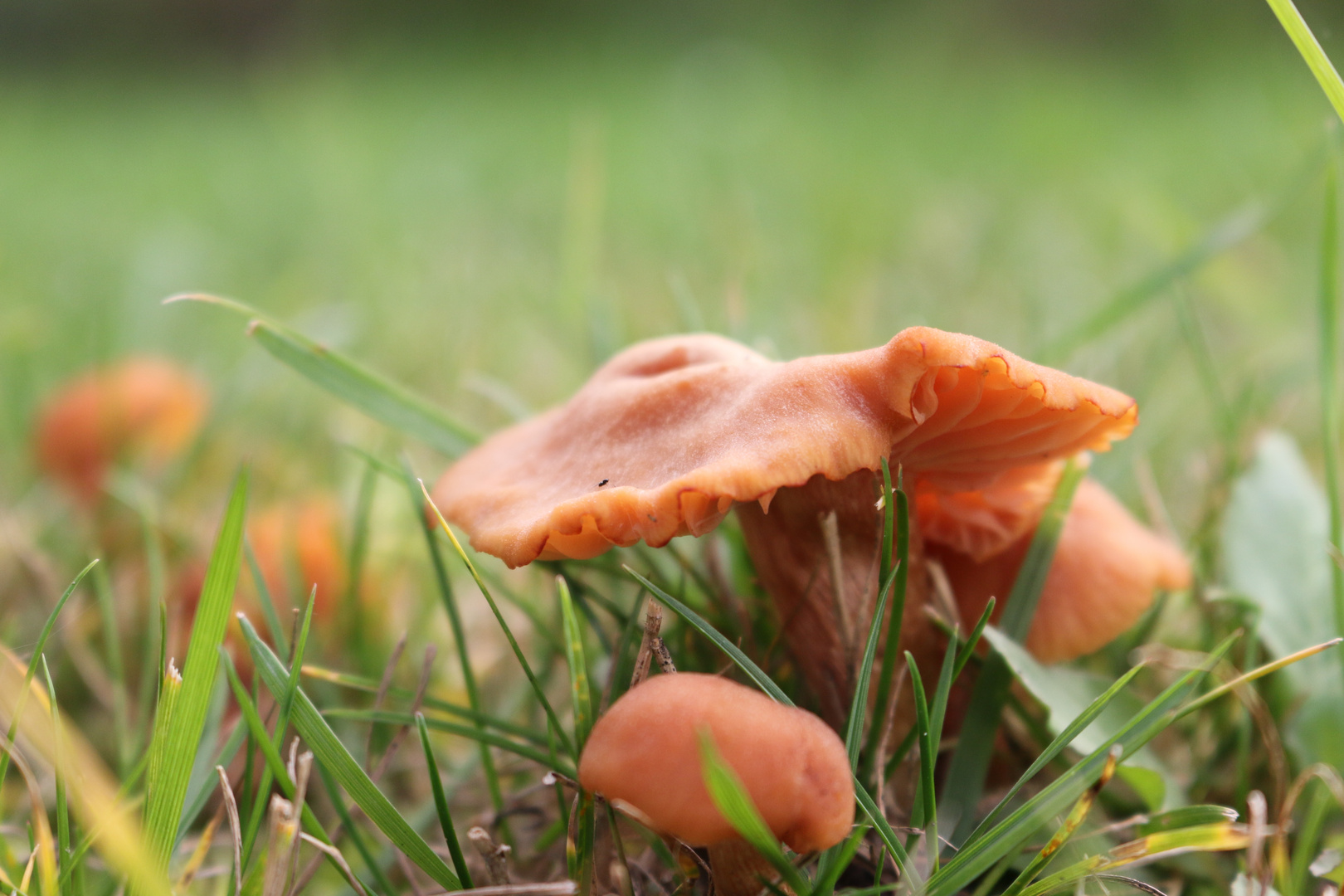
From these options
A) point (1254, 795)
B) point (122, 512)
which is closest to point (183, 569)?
point (122, 512)

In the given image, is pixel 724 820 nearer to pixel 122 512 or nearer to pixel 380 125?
pixel 122 512

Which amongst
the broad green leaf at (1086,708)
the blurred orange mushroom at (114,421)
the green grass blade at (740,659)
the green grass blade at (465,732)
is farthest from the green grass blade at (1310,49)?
the blurred orange mushroom at (114,421)

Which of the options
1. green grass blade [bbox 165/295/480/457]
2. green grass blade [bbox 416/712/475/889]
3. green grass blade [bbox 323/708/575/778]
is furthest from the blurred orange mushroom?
green grass blade [bbox 416/712/475/889]

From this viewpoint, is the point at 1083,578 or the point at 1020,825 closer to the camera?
the point at 1020,825

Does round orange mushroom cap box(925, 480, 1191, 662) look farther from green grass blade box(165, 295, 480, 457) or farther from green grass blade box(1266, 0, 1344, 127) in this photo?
green grass blade box(165, 295, 480, 457)

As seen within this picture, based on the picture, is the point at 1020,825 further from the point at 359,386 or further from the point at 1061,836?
the point at 359,386

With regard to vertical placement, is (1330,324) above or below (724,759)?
above

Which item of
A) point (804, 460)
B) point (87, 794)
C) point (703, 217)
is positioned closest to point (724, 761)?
point (804, 460)
